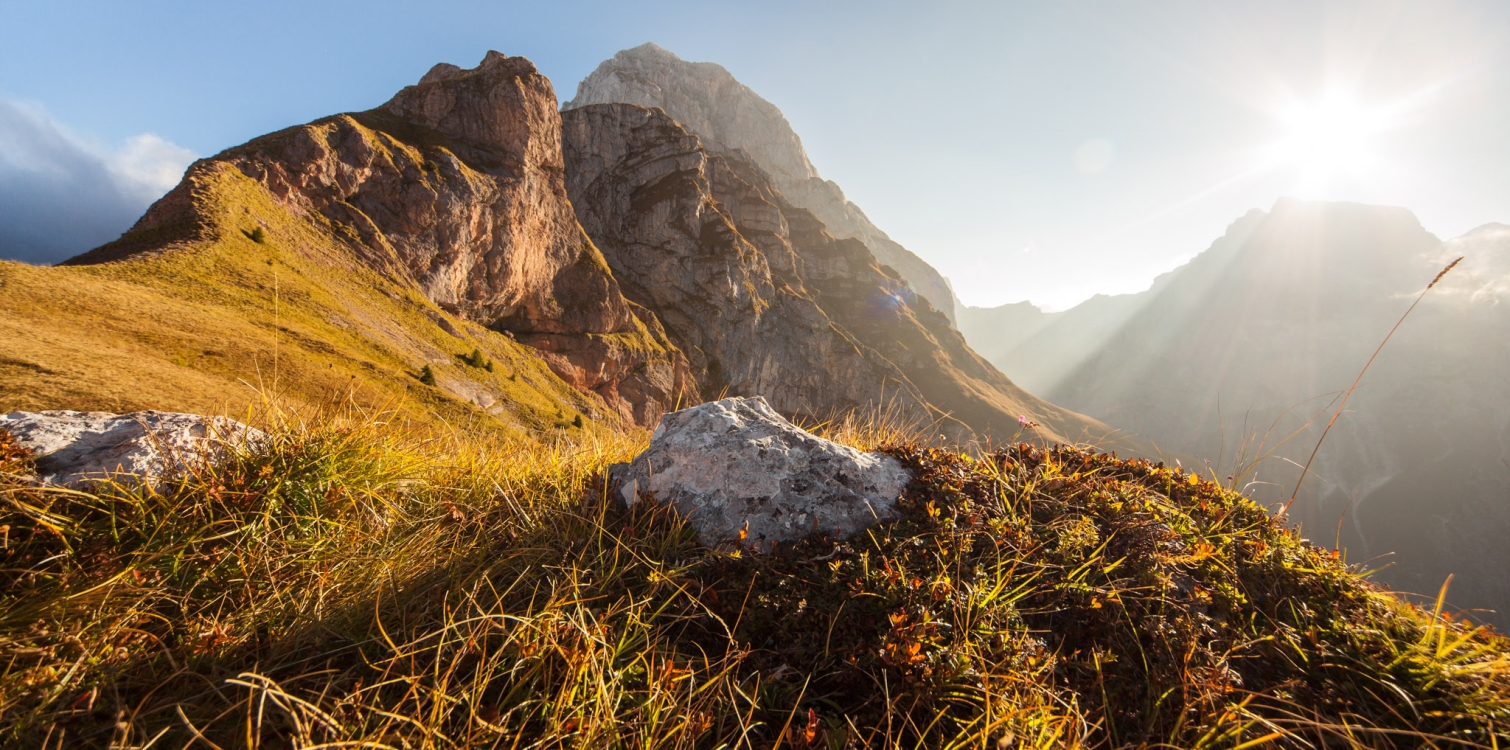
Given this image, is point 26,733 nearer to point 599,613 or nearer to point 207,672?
point 207,672

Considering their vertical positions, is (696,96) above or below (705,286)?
above

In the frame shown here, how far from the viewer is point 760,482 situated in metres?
3.72

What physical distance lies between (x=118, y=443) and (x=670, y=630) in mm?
3627

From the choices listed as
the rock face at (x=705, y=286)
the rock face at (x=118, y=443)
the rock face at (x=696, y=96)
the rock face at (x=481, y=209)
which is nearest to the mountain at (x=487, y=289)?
the rock face at (x=481, y=209)

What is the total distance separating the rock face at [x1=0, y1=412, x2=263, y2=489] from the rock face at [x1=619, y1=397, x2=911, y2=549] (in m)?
2.56

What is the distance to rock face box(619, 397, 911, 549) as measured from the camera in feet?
11.3

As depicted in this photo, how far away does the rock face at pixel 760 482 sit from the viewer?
3451 mm

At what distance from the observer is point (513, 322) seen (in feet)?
212

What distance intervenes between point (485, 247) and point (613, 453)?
216 ft

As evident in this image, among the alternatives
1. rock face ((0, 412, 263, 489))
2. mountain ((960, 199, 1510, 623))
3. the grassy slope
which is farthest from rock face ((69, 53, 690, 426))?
mountain ((960, 199, 1510, 623))

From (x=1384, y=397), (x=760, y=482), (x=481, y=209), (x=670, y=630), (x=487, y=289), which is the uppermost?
(x=481, y=209)

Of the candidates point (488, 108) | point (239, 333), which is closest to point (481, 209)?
point (488, 108)

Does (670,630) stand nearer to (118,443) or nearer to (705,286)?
(118,443)

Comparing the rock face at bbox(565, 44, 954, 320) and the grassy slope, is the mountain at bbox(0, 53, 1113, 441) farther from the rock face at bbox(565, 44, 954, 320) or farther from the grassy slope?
the rock face at bbox(565, 44, 954, 320)
